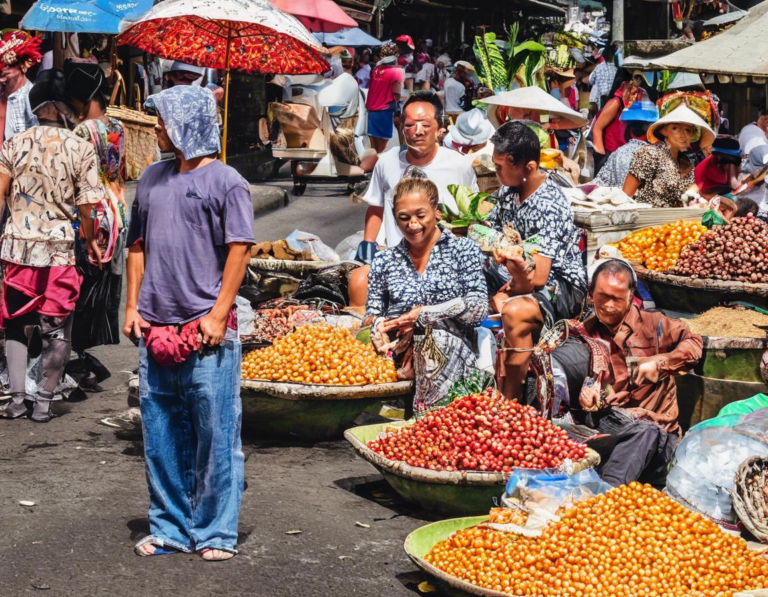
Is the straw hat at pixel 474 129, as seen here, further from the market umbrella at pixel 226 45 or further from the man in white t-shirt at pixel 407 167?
the market umbrella at pixel 226 45

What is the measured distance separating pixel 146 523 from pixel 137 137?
27.0ft

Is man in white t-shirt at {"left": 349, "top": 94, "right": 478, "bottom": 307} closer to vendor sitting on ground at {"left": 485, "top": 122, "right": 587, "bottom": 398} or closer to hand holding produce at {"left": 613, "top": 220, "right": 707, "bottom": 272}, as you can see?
vendor sitting on ground at {"left": 485, "top": 122, "right": 587, "bottom": 398}

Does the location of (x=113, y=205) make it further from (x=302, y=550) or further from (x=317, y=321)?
(x=302, y=550)

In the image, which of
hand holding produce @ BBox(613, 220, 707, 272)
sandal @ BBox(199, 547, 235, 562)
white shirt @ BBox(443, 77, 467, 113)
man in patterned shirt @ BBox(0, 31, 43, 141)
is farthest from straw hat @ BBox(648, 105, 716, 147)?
white shirt @ BBox(443, 77, 467, 113)

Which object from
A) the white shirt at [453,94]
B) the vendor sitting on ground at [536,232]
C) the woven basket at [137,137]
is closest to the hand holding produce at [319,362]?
the vendor sitting on ground at [536,232]

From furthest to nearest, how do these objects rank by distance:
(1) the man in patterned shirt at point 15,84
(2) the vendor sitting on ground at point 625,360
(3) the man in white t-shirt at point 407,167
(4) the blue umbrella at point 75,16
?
(4) the blue umbrella at point 75,16 < (1) the man in patterned shirt at point 15,84 < (3) the man in white t-shirt at point 407,167 < (2) the vendor sitting on ground at point 625,360

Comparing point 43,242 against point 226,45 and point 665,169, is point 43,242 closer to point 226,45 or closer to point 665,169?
point 226,45

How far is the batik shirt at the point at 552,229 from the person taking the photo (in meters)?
7.04

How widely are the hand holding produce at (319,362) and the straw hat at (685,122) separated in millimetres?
4357

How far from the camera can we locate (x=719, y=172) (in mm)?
10445

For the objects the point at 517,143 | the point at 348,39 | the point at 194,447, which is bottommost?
the point at 194,447

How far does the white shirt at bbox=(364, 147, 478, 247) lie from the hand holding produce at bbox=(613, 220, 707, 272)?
4.09ft

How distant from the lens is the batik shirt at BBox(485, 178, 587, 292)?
7039 mm

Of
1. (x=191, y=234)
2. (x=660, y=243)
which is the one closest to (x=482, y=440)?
(x=191, y=234)
